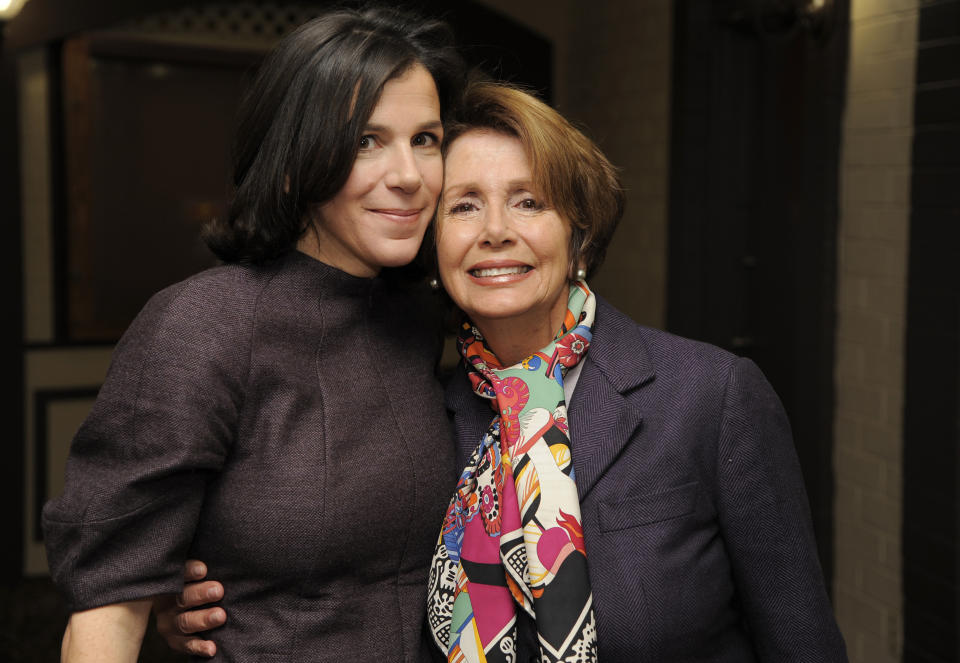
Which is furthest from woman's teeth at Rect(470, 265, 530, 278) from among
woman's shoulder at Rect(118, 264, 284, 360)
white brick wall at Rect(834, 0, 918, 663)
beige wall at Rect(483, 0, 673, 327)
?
beige wall at Rect(483, 0, 673, 327)

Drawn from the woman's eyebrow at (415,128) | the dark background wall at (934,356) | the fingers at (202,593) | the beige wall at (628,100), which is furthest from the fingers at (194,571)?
the beige wall at (628,100)

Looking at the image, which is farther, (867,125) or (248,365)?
(867,125)

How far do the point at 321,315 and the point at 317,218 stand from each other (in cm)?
17

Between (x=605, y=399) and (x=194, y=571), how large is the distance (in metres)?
0.71

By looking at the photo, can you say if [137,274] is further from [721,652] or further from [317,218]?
[721,652]

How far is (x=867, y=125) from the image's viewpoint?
283 cm

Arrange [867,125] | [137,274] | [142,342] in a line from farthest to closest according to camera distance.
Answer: [137,274] → [867,125] → [142,342]

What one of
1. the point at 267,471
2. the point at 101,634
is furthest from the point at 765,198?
the point at 101,634

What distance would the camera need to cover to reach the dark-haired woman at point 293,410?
1.35 m

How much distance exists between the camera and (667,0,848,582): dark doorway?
3.08 m

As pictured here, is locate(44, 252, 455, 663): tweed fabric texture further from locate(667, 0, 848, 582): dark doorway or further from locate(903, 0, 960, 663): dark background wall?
locate(667, 0, 848, 582): dark doorway

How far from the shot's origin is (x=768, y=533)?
1.48 m

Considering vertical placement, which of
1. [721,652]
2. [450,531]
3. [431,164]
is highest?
[431,164]

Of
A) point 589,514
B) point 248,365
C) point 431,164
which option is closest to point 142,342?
point 248,365
